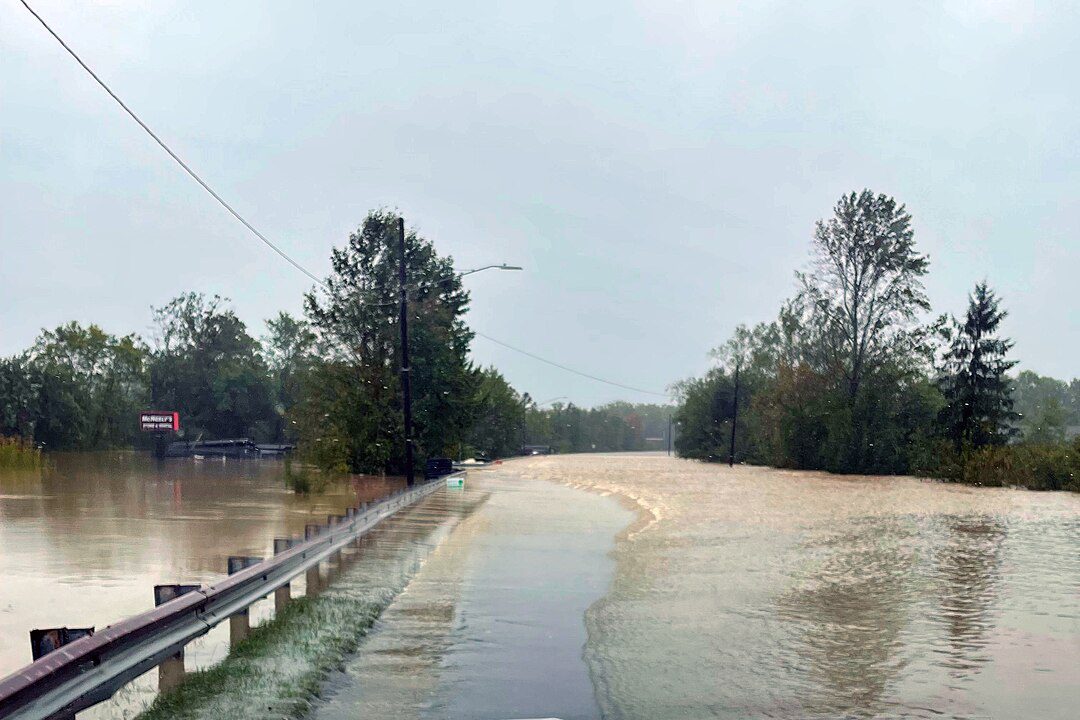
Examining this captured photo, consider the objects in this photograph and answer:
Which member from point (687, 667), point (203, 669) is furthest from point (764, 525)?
point (203, 669)

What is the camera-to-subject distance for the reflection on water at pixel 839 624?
28.8 feet

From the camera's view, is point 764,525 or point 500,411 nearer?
point 764,525

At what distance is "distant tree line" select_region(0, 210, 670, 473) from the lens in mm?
61000

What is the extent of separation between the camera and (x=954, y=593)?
50.5 ft

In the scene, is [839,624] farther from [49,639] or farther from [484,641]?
[49,639]

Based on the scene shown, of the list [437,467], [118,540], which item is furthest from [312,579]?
[437,467]

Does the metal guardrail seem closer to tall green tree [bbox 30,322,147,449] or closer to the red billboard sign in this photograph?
tall green tree [bbox 30,322,147,449]

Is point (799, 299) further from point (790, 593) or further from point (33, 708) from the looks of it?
point (33, 708)

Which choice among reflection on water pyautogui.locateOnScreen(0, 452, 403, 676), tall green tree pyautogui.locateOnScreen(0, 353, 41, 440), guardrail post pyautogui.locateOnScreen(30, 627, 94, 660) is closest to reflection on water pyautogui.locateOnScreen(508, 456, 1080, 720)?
guardrail post pyautogui.locateOnScreen(30, 627, 94, 660)

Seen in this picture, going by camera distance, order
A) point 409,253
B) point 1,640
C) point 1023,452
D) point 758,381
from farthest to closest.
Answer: point 758,381
point 409,253
point 1023,452
point 1,640

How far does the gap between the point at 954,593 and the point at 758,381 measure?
381 ft

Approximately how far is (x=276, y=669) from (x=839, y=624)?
6.15 metres

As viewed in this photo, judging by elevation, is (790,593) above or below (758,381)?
below

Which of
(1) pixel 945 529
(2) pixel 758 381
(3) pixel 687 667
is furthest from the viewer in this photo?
(2) pixel 758 381
